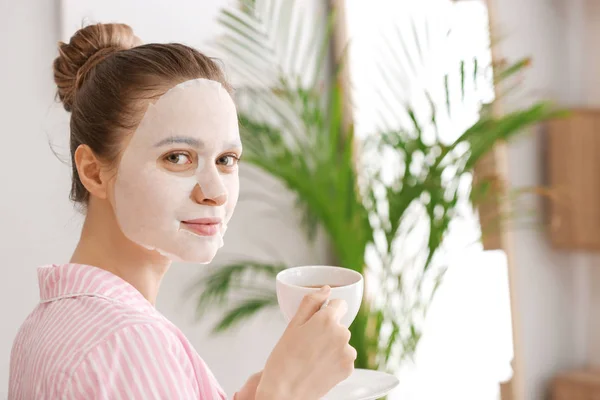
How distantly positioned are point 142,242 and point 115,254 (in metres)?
0.05

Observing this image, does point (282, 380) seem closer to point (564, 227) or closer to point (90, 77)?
point (90, 77)

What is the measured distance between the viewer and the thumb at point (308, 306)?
0.90 m

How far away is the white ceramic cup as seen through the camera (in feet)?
3.06

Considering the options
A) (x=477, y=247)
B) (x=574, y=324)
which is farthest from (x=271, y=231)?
(x=574, y=324)

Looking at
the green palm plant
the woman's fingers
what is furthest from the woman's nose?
the green palm plant

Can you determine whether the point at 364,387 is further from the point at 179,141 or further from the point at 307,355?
the point at 179,141

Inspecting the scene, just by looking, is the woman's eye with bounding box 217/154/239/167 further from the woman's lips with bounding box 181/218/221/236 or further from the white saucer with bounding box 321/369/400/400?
the white saucer with bounding box 321/369/400/400

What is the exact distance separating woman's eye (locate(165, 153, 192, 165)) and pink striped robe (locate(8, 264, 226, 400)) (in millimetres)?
165

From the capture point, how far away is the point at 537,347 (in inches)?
121

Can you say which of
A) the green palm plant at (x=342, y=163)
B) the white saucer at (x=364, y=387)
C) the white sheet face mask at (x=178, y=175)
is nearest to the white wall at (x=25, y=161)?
the green palm plant at (x=342, y=163)

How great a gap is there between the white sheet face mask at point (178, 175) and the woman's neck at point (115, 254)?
0.08ft

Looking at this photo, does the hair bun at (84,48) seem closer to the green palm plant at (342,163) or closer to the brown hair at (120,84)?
the brown hair at (120,84)

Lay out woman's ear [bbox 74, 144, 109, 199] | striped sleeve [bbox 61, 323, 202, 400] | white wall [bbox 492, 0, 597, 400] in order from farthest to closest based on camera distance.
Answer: white wall [bbox 492, 0, 597, 400] → woman's ear [bbox 74, 144, 109, 199] → striped sleeve [bbox 61, 323, 202, 400]

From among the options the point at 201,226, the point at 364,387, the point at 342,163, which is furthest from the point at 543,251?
the point at 201,226
